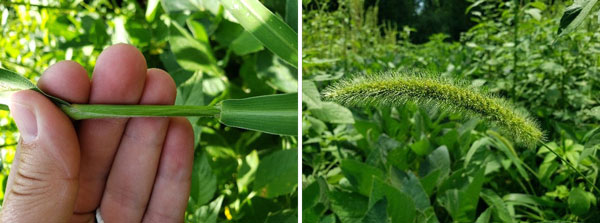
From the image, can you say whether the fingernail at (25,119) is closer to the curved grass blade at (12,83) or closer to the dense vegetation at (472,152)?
the curved grass blade at (12,83)

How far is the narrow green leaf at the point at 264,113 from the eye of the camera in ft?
1.62

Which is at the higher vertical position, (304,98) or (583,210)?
(304,98)

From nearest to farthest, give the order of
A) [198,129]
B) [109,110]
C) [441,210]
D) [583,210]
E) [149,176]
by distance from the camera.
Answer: [109,110], [149,176], [198,129], [583,210], [441,210]

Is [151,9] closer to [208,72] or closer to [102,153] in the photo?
[208,72]

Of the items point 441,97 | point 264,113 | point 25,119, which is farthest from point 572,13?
point 25,119

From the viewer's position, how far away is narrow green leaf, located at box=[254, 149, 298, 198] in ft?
2.51

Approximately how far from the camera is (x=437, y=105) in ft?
1.69

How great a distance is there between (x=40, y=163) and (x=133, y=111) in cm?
9

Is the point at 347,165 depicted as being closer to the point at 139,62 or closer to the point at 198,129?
the point at 198,129

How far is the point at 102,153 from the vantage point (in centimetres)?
59

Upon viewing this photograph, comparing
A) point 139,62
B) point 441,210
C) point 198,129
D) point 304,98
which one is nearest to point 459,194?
point 441,210

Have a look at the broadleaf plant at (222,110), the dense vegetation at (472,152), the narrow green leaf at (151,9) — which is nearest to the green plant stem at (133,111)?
the broadleaf plant at (222,110)

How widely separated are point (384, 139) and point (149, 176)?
1.77 feet

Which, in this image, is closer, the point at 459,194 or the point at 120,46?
the point at 120,46
